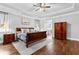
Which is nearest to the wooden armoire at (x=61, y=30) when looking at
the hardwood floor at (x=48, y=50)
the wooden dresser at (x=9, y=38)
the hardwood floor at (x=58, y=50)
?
the hardwood floor at (x=58, y=50)

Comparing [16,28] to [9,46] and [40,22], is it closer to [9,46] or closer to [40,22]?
[9,46]

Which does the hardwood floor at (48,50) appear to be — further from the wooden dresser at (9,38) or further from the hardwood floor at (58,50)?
the wooden dresser at (9,38)

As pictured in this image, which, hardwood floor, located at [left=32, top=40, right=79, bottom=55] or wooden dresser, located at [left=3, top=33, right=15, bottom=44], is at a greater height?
wooden dresser, located at [left=3, top=33, right=15, bottom=44]

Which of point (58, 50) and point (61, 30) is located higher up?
point (61, 30)

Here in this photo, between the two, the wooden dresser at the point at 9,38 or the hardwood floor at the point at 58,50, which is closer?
the wooden dresser at the point at 9,38

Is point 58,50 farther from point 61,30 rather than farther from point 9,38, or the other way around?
point 61,30

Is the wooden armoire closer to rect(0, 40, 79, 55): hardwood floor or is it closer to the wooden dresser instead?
rect(0, 40, 79, 55): hardwood floor

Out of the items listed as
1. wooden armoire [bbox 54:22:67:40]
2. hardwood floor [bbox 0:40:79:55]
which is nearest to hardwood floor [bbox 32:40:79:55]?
hardwood floor [bbox 0:40:79:55]

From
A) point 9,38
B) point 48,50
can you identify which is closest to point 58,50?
point 48,50

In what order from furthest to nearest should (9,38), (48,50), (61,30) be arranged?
(61,30), (48,50), (9,38)

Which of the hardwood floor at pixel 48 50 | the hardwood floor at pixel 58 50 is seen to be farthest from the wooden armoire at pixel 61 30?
the hardwood floor at pixel 48 50

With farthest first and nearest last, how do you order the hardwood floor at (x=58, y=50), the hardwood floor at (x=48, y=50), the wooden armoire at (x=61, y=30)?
the wooden armoire at (x=61, y=30) → the hardwood floor at (x=58, y=50) → the hardwood floor at (x=48, y=50)

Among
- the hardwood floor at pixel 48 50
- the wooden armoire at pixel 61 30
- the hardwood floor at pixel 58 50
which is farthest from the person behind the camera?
the wooden armoire at pixel 61 30

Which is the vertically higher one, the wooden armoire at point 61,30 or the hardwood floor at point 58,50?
the wooden armoire at point 61,30
